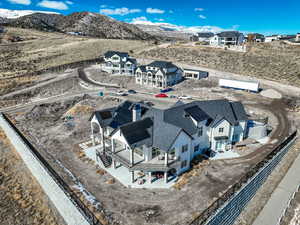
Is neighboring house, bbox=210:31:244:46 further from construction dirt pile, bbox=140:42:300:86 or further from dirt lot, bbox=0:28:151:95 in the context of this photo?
dirt lot, bbox=0:28:151:95

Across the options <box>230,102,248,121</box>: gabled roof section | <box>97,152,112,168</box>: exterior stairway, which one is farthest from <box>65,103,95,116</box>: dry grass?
<box>230,102,248,121</box>: gabled roof section

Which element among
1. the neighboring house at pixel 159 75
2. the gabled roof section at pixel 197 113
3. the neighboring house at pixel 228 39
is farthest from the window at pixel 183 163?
the neighboring house at pixel 228 39

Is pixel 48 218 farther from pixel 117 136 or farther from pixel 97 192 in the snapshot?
pixel 117 136

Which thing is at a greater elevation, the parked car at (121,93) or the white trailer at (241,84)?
the white trailer at (241,84)

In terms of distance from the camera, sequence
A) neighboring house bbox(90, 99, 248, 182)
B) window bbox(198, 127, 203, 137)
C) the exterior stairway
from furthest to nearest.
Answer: window bbox(198, 127, 203, 137), the exterior stairway, neighboring house bbox(90, 99, 248, 182)

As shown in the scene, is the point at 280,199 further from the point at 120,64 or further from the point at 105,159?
the point at 120,64

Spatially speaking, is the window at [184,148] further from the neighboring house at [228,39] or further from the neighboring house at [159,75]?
the neighboring house at [228,39]
